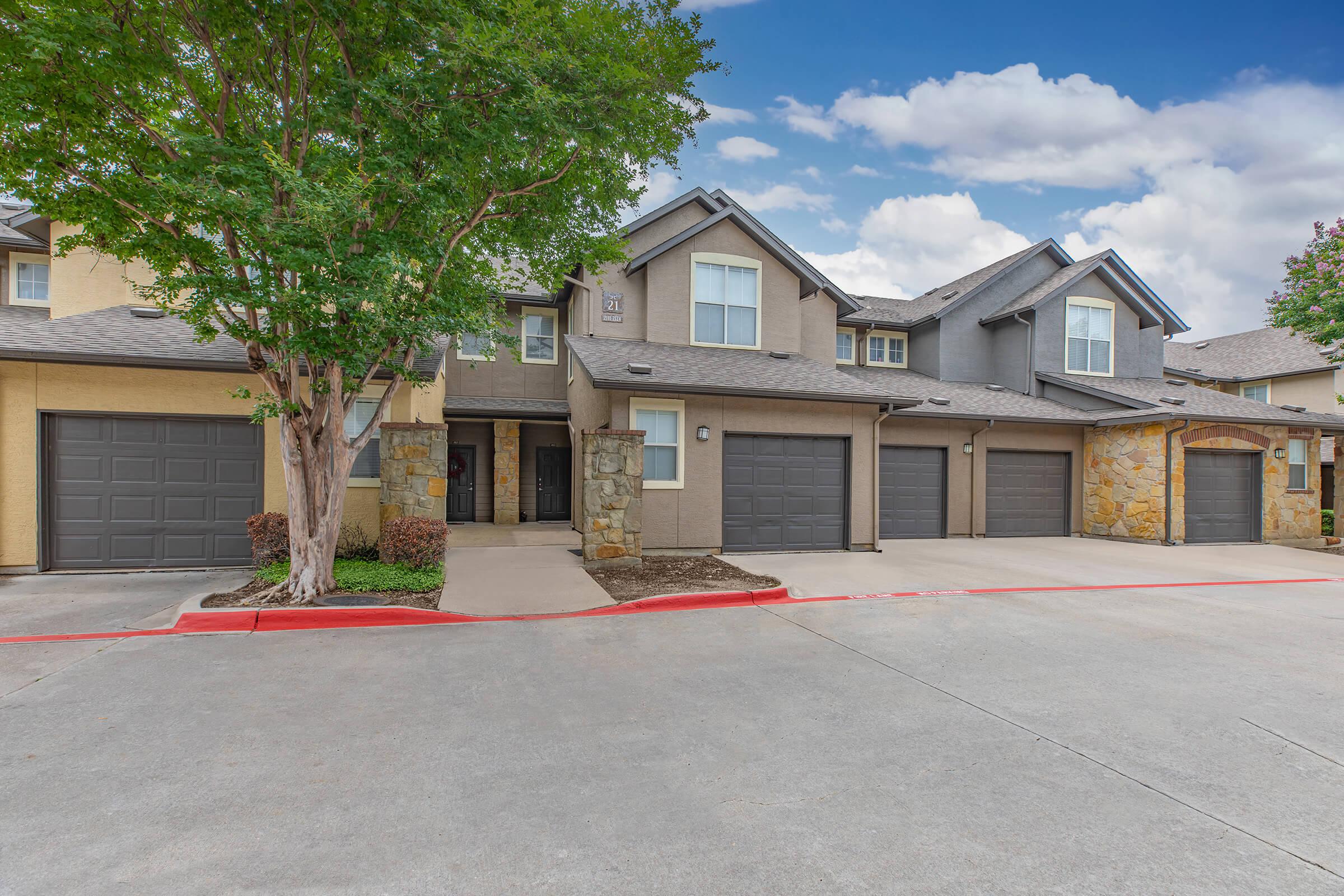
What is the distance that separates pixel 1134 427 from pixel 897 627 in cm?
1153

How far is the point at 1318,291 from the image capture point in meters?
14.2

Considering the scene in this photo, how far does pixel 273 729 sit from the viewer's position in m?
3.79

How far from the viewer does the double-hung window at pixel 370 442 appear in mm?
9734

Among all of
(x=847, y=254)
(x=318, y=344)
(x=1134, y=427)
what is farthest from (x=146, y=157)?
(x=847, y=254)

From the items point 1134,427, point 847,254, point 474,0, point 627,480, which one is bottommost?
point 627,480

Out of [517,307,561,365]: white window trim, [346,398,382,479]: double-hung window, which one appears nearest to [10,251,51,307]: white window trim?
[346,398,382,479]: double-hung window

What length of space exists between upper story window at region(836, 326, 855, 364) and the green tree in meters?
10.3

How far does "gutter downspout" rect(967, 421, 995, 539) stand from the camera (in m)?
14.2

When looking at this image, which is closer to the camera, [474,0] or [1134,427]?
[474,0]

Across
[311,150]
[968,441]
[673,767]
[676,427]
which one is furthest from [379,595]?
[968,441]

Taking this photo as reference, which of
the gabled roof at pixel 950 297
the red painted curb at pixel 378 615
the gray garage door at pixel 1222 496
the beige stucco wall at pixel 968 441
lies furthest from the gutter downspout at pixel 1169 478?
the red painted curb at pixel 378 615

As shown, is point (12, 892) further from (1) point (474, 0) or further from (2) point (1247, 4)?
(2) point (1247, 4)

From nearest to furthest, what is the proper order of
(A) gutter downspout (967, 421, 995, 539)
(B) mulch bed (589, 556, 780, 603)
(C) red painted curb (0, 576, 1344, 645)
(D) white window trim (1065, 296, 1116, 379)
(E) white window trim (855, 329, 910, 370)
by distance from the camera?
(C) red painted curb (0, 576, 1344, 645)
(B) mulch bed (589, 556, 780, 603)
(A) gutter downspout (967, 421, 995, 539)
(D) white window trim (1065, 296, 1116, 379)
(E) white window trim (855, 329, 910, 370)

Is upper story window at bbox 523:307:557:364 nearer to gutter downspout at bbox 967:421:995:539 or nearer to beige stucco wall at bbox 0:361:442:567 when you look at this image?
beige stucco wall at bbox 0:361:442:567
